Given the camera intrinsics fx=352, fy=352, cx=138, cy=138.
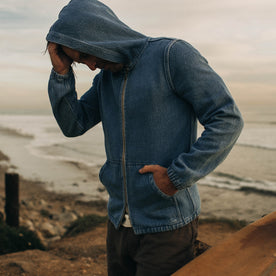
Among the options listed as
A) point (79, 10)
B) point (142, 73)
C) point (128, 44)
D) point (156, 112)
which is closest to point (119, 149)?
point (156, 112)

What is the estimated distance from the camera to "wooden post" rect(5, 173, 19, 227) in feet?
20.3

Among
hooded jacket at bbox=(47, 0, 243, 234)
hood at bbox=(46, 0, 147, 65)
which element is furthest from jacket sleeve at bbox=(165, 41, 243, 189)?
hood at bbox=(46, 0, 147, 65)

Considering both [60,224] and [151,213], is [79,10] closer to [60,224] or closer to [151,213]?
[151,213]

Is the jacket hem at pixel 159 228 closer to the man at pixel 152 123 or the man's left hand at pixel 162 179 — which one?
the man at pixel 152 123

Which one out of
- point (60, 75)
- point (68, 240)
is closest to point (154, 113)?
point (60, 75)

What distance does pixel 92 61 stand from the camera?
1747 mm

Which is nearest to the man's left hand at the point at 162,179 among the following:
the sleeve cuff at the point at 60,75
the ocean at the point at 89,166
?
the sleeve cuff at the point at 60,75

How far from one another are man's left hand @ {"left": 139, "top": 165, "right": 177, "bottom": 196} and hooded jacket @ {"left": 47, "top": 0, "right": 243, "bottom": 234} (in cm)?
2

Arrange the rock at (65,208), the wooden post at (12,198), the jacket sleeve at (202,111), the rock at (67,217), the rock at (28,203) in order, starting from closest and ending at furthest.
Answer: the jacket sleeve at (202,111)
the wooden post at (12,198)
the rock at (67,217)
the rock at (65,208)
the rock at (28,203)

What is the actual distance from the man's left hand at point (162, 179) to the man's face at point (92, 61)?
0.52 metres

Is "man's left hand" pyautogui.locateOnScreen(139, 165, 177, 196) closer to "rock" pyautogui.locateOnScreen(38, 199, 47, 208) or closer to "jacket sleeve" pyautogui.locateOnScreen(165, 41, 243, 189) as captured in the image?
"jacket sleeve" pyautogui.locateOnScreen(165, 41, 243, 189)

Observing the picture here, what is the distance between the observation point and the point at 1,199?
8281 mm

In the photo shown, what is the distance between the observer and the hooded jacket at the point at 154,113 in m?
1.55

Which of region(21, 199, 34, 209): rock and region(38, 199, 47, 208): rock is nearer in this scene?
region(21, 199, 34, 209): rock
